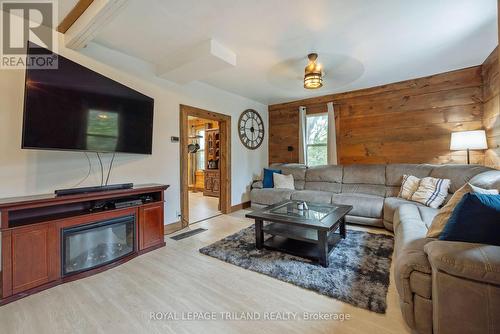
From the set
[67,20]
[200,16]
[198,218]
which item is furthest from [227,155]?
[67,20]

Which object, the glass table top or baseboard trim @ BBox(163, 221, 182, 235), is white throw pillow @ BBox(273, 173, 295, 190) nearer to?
the glass table top

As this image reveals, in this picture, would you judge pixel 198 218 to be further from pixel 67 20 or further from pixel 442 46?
pixel 442 46

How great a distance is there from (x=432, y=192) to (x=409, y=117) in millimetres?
1535

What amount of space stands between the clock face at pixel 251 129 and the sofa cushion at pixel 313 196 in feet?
5.35

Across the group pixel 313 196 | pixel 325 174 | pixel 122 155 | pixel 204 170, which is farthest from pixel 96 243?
pixel 204 170

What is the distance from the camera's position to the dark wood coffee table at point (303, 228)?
Result: 2135 mm

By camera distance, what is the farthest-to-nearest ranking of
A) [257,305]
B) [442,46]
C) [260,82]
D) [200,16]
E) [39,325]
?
[260,82]
[442,46]
[200,16]
[257,305]
[39,325]

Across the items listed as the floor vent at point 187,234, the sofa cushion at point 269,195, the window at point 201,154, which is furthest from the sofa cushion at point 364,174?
the window at point 201,154

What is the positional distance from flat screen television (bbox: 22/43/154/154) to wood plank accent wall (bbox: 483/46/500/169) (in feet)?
14.4

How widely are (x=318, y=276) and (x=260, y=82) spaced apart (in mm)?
3119

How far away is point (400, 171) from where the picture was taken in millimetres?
3600

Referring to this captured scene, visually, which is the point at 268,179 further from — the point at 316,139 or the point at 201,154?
the point at 201,154

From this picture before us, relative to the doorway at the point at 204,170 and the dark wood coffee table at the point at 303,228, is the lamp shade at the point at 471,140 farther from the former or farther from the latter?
the doorway at the point at 204,170

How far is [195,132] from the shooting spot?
760 centimetres
